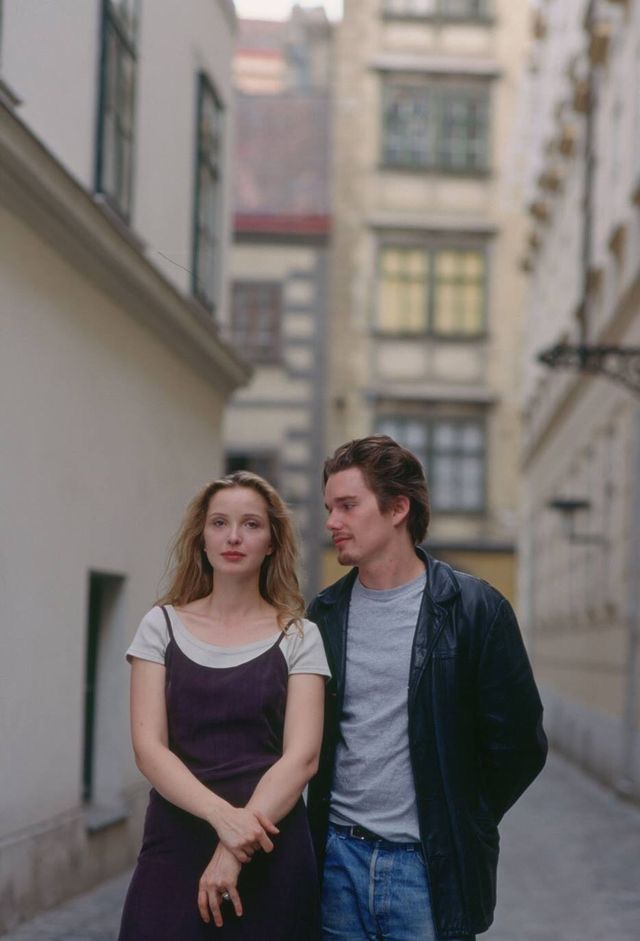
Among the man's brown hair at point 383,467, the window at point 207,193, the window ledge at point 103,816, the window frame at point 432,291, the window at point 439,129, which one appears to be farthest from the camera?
the window at point 439,129

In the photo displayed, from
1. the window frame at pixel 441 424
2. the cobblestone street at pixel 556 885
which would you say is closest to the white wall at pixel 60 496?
the cobblestone street at pixel 556 885

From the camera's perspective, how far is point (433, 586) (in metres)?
4.26

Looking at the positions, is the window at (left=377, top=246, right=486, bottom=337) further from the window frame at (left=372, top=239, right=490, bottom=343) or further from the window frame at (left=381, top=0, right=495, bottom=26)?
the window frame at (left=381, top=0, right=495, bottom=26)

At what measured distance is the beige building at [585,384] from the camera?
18359mm

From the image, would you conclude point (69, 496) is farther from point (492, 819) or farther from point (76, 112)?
point (492, 819)

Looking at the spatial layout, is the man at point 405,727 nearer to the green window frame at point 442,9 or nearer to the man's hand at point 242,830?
the man's hand at point 242,830

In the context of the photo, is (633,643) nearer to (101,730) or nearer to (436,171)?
(101,730)

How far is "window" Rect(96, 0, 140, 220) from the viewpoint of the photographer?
11.4m

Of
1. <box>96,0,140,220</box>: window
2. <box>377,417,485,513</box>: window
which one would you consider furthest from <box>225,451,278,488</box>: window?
<box>96,0,140,220</box>: window

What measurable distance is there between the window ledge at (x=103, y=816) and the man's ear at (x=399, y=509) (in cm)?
701

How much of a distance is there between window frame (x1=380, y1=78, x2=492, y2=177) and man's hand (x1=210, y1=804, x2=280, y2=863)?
30682 millimetres

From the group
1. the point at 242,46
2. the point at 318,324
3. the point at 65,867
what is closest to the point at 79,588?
the point at 65,867

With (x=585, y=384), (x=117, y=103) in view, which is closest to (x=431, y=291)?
(x=585, y=384)

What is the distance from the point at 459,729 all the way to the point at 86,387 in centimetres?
715
